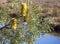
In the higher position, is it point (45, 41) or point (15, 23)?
point (15, 23)

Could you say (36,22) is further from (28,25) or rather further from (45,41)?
(45,41)

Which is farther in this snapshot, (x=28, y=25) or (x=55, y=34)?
(x=55, y=34)

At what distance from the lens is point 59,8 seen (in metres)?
30.8

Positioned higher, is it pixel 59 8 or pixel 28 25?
pixel 28 25

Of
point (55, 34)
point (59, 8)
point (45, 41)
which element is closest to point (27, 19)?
point (45, 41)

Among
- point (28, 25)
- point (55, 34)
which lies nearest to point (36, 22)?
point (28, 25)

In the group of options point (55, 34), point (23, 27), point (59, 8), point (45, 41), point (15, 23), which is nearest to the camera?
point (15, 23)

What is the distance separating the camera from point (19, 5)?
9156 mm

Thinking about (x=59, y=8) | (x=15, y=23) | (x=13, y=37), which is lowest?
(x=59, y=8)

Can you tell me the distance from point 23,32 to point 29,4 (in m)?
0.85

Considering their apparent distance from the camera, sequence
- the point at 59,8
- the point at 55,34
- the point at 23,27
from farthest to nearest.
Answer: the point at 59,8, the point at 55,34, the point at 23,27

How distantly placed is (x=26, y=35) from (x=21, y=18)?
0.60 m

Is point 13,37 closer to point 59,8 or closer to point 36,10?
point 36,10

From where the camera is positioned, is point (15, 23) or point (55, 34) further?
point (55, 34)
